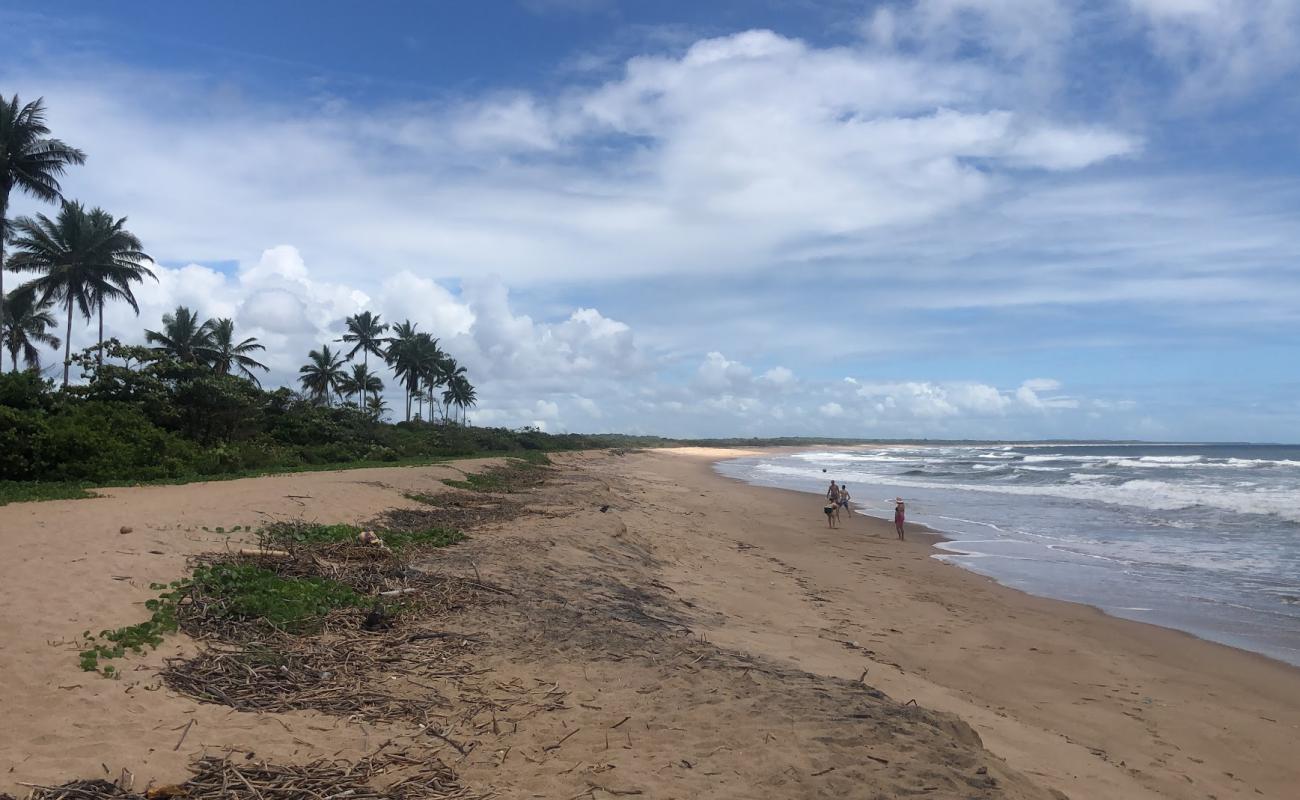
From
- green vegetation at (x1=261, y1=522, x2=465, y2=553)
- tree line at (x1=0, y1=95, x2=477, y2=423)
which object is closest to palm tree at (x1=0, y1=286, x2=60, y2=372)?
tree line at (x1=0, y1=95, x2=477, y2=423)

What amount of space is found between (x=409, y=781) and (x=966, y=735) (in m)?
3.73

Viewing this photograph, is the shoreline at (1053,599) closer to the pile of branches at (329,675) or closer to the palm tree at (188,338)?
the pile of branches at (329,675)

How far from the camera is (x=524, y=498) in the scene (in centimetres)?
2131

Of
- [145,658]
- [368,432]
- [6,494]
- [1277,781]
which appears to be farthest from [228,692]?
[368,432]

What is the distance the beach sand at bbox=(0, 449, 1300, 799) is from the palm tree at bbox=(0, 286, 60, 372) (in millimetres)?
27425

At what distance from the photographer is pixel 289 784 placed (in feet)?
14.6

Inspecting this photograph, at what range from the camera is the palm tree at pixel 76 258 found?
108ft

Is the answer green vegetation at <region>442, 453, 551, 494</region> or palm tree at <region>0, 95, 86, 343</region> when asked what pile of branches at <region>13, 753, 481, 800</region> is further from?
palm tree at <region>0, 95, 86, 343</region>

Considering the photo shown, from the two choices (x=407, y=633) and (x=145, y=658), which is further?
(x=407, y=633)

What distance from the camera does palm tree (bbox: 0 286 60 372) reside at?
33.9m

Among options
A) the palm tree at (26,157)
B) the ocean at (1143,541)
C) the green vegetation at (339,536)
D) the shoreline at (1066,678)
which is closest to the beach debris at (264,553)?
the green vegetation at (339,536)

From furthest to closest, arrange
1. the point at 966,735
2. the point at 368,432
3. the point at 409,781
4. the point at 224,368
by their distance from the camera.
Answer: the point at 224,368 → the point at 368,432 → the point at 966,735 → the point at 409,781

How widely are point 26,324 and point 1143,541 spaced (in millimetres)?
48742

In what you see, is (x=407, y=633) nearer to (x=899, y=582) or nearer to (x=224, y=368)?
(x=899, y=582)
